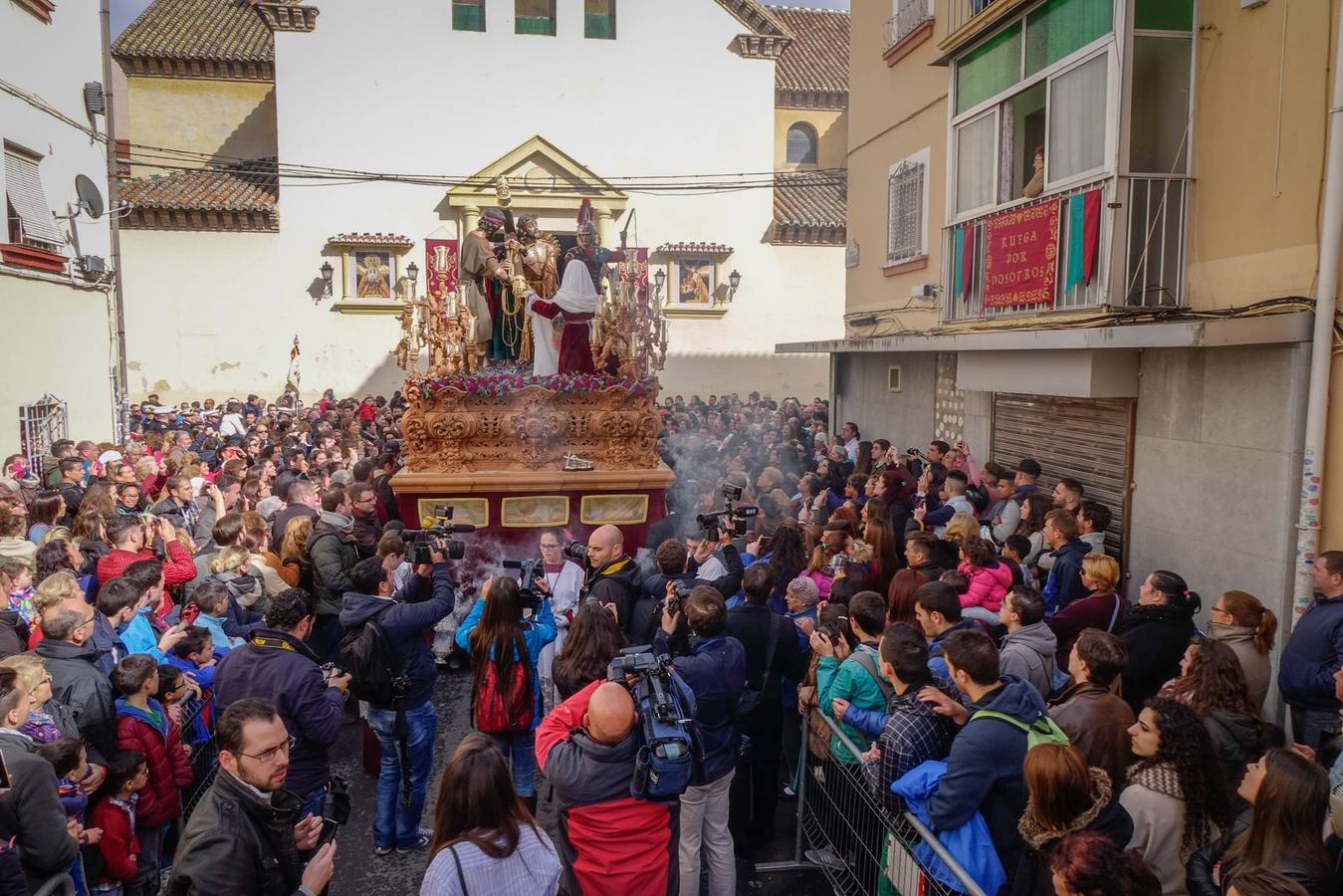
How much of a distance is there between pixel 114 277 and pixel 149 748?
13577mm

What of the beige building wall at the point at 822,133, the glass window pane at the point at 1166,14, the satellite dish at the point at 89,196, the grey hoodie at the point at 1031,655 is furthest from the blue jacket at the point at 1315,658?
the beige building wall at the point at 822,133

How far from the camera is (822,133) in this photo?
90.2ft

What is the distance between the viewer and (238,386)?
22938 millimetres

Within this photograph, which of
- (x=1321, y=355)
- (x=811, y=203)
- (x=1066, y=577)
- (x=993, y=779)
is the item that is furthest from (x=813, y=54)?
(x=993, y=779)

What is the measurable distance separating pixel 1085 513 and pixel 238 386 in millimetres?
21320

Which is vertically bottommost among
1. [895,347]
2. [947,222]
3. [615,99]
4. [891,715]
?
[891,715]

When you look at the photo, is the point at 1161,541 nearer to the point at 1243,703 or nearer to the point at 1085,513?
the point at 1085,513

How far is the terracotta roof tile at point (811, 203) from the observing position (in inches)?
981

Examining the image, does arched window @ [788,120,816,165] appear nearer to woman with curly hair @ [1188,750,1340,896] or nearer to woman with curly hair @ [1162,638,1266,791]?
woman with curly hair @ [1162,638,1266,791]

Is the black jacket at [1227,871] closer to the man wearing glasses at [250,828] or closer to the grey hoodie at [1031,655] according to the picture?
the grey hoodie at [1031,655]

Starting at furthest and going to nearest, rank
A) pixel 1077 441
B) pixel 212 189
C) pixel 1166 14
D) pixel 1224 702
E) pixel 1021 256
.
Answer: pixel 212 189 → pixel 1021 256 → pixel 1077 441 → pixel 1166 14 → pixel 1224 702

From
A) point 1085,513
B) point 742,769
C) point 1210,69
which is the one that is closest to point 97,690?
point 742,769

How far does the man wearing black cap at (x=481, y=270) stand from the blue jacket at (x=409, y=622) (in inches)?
211

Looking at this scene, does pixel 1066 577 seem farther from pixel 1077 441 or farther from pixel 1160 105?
pixel 1160 105
